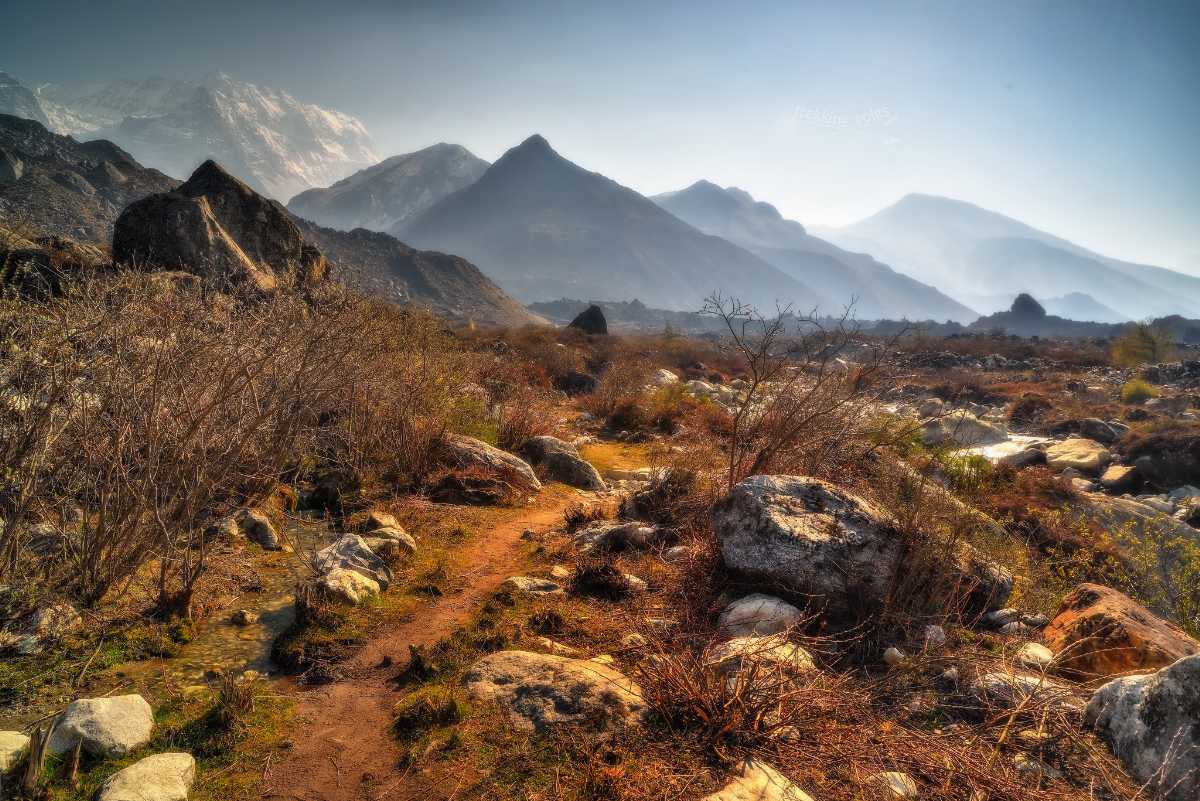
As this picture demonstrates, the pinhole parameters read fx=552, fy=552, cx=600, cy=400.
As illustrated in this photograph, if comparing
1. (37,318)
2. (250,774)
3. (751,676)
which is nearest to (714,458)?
(751,676)

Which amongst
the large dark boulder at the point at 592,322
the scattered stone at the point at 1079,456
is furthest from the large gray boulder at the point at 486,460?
the large dark boulder at the point at 592,322

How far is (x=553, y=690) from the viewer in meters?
2.79

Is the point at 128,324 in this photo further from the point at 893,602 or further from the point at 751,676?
the point at 893,602

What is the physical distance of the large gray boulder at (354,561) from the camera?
4055mm

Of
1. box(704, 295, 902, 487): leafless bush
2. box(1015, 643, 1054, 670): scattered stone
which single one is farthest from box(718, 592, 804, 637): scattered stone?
box(704, 295, 902, 487): leafless bush

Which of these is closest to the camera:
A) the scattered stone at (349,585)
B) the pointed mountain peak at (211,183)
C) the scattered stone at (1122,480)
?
the scattered stone at (349,585)

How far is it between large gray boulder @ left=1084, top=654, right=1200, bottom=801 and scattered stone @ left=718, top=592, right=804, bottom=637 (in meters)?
1.44

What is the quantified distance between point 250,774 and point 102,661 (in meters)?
1.22

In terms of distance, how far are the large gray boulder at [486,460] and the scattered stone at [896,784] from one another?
4.86 m

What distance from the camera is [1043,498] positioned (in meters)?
8.29

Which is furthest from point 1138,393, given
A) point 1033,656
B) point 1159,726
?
point 1159,726

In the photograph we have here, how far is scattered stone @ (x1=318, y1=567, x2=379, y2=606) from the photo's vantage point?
3.79 metres

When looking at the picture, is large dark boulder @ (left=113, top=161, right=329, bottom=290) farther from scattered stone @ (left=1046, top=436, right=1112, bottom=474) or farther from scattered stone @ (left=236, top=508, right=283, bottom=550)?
scattered stone @ (left=1046, top=436, right=1112, bottom=474)

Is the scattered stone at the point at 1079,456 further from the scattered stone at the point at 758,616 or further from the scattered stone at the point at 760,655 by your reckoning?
the scattered stone at the point at 760,655
